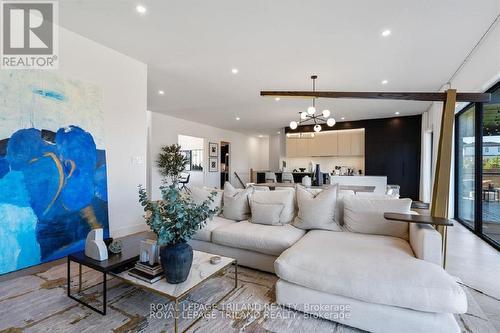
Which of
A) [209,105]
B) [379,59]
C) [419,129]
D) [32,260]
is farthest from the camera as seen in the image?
[419,129]

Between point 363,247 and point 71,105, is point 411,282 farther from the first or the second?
point 71,105

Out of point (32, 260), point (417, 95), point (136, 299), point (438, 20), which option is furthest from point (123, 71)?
point (438, 20)

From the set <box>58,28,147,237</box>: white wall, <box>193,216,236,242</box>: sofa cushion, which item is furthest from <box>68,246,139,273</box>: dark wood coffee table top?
<box>58,28,147,237</box>: white wall

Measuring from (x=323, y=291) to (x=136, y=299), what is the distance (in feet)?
5.21

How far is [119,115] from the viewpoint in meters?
3.57

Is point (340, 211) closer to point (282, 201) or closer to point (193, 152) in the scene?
point (282, 201)

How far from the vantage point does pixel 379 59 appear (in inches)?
142

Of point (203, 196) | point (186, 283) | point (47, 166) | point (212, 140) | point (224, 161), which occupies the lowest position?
point (186, 283)

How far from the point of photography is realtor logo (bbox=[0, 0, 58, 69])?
252cm

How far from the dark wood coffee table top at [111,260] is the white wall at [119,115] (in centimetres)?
157

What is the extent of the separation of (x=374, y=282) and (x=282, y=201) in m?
1.45

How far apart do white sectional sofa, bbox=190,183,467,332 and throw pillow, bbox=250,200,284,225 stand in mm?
494

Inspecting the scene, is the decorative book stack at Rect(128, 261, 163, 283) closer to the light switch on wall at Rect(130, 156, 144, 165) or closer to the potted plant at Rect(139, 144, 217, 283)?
the potted plant at Rect(139, 144, 217, 283)

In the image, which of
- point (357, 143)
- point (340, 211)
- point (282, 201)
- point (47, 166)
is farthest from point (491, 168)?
point (47, 166)
